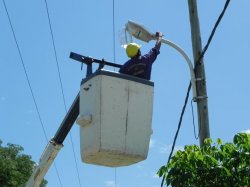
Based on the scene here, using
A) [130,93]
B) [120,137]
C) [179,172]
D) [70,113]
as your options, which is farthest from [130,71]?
[70,113]

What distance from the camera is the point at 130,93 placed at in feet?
22.3

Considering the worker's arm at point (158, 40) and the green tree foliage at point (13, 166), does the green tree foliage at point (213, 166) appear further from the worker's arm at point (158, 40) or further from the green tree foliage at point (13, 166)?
the green tree foliage at point (13, 166)

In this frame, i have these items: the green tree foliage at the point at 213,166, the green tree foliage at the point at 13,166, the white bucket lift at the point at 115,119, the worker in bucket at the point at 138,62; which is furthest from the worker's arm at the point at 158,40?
the green tree foliage at the point at 13,166

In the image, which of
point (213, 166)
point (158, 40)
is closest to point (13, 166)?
point (158, 40)

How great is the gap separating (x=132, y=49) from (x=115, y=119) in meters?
1.36

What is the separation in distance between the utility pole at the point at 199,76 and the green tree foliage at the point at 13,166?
22.5 metres

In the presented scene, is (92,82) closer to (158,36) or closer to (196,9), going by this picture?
(158,36)

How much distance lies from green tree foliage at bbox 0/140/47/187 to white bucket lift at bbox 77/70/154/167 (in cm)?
2334

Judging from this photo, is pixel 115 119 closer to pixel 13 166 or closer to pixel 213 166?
pixel 213 166

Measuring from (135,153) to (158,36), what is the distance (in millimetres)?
2205

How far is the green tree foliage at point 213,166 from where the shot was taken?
5547 millimetres

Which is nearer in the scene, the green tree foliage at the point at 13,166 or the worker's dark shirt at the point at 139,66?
the worker's dark shirt at the point at 139,66

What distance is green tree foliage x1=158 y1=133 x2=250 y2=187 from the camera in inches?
218

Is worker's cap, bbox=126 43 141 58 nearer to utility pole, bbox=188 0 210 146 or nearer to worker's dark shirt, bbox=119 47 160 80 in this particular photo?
worker's dark shirt, bbox=119 47 160 80
